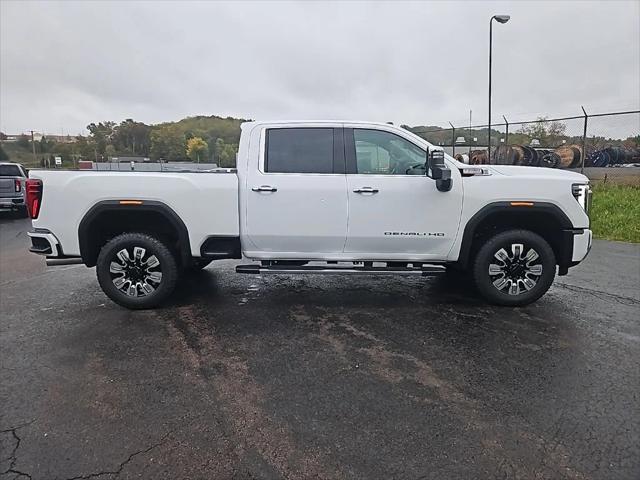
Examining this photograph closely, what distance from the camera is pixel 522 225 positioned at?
5066mm

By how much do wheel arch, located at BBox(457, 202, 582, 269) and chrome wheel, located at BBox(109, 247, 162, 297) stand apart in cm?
334

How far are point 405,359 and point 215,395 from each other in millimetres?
1558

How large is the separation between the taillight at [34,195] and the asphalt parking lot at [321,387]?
3.74ft

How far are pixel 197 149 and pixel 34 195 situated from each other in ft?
9.73

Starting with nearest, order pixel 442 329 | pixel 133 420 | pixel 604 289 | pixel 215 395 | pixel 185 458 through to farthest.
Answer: pixel 185 458 < pixel 133 420 < pixel 215 395 < pixel 442 329 < pixel 604 289

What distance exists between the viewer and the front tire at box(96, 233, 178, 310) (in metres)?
4.86

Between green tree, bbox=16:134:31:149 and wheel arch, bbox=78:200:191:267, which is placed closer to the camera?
wheel arch, bbox=78:200:191:267

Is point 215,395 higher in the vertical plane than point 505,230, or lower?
lower

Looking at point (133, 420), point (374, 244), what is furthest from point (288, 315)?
point (133, 420)

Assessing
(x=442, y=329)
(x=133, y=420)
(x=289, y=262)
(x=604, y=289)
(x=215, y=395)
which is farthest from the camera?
(x=604, y=289)

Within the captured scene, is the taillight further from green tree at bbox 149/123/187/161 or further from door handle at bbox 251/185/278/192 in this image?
door handle at bbox 251/185/278/192

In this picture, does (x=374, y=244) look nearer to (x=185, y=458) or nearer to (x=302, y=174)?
(x=302, y=174)

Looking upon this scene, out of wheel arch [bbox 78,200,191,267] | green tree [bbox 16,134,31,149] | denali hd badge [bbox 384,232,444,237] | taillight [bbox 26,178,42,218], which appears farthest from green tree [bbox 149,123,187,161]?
green tree [bbox 16,134,31,149]

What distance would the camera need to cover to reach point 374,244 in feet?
16.0
